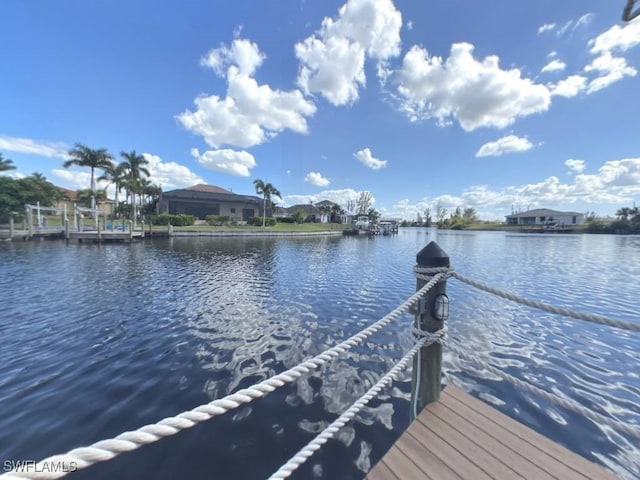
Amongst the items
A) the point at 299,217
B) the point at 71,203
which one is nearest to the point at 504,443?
the point at 299,217

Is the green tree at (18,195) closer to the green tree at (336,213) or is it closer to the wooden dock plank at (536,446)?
the wooden dock plank at (536,446)

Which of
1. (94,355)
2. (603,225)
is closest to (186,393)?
(94,355)

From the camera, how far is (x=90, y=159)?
36.3 metres

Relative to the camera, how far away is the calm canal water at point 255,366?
10.0 ft

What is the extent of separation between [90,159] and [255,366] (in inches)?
1826

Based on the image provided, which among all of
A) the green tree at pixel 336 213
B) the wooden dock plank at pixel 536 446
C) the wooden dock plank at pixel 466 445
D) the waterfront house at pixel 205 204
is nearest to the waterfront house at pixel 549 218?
the green tree at pixel 336 213

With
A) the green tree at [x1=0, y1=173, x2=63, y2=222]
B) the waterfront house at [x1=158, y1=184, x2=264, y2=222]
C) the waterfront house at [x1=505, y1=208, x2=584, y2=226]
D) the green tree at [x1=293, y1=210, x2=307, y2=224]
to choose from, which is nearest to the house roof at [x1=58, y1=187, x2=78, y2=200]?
the green tree at [x1=0, y1=173, x2=63, y2=222]

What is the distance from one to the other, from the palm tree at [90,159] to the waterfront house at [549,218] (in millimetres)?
102693

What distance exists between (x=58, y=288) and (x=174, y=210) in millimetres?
41456

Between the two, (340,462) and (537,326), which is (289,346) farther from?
(537,326)

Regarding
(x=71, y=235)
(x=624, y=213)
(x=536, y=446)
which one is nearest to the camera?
(x=536, y=446)

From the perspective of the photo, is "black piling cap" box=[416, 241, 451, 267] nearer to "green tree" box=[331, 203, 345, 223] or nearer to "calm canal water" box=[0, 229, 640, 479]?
"calm canal water" box=[0, 229, 640, 479]

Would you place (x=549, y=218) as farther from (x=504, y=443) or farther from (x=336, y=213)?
(x=504, y=443)

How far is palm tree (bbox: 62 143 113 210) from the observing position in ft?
116
